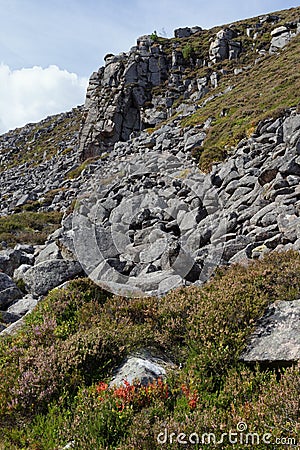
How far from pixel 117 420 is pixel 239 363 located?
5.66ft

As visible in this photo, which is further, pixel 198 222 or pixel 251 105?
pixel 251 105

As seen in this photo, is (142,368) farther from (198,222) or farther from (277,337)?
(198,222)

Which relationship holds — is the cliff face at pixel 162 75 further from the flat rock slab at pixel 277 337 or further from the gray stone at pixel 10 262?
the flat rock slab at pixel 277 337

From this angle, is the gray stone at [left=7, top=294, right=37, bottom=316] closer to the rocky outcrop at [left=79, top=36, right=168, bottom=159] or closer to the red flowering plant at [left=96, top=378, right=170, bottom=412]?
the red flowering plant at [left=96, top=378, right=170, bottom=412]

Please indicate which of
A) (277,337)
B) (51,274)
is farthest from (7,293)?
(277,337)

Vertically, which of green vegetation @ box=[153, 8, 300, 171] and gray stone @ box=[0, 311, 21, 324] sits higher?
green vegetation @ box=[153, 8, 300, 171]

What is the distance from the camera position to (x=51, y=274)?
9.95 meters

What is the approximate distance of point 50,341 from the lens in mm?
6047

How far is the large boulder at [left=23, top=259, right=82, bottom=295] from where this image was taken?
990 cm

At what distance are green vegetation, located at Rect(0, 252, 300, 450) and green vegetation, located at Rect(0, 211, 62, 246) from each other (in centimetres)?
1589

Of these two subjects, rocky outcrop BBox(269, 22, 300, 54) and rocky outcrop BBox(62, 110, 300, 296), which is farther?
rocky outcrop BBox(269, 22, 300, 54)

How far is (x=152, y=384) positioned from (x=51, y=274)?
593cm

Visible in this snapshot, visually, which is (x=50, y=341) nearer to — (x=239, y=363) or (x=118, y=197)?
(x=239, y=363)

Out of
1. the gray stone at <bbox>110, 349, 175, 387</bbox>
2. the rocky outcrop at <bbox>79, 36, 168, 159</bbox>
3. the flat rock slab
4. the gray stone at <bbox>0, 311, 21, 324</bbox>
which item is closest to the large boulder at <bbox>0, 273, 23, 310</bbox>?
the gray stone at <bbox>0, 311, 21, 324</bbox>
